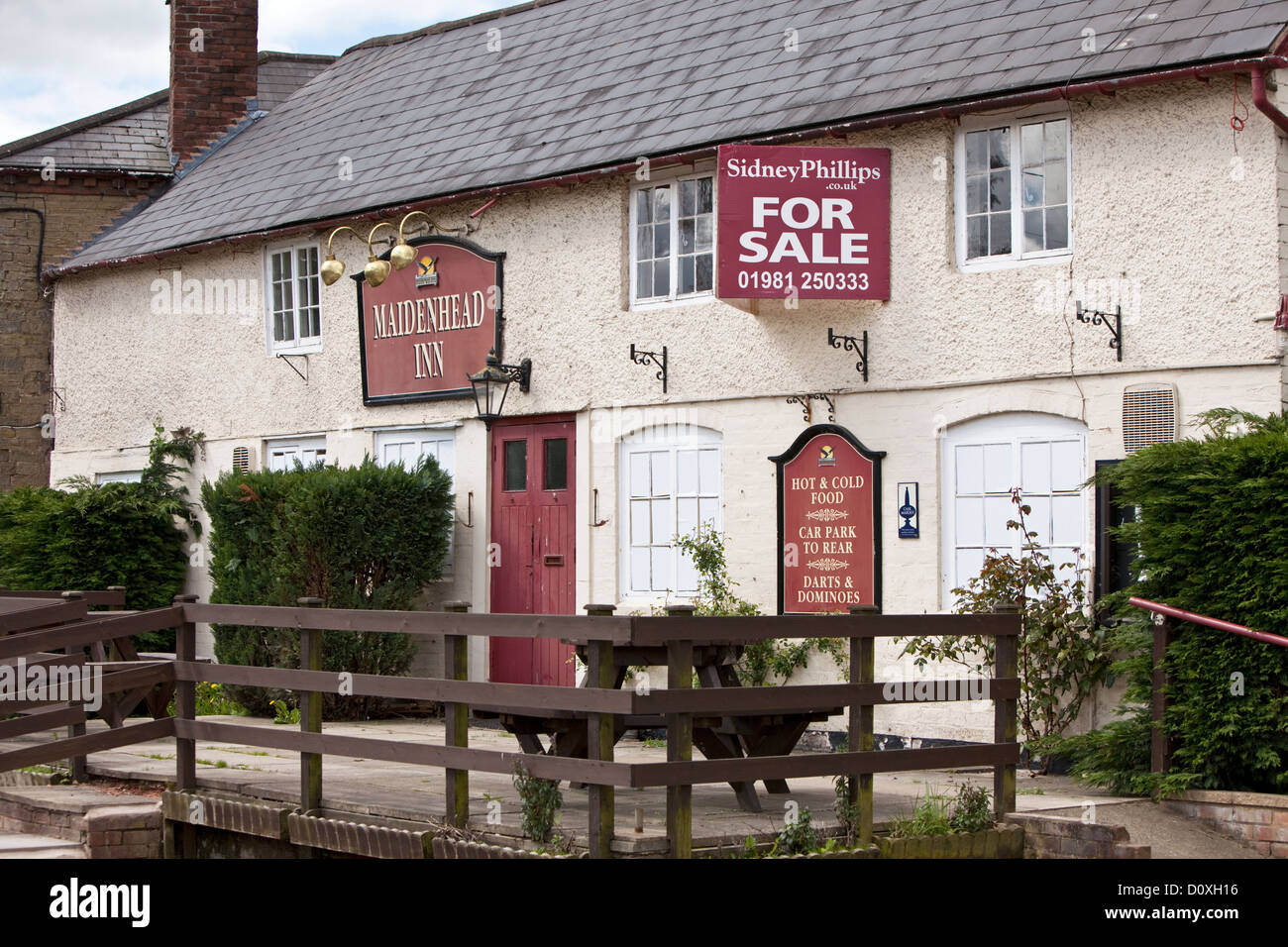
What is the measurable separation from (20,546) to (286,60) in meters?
9.62

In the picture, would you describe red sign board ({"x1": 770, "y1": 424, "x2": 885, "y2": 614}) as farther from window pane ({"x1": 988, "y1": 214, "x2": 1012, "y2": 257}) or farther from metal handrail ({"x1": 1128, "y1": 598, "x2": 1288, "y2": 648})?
metal handrail ({"x1": 1128, "y1": 598, "x2": 1288, "y2": 648})

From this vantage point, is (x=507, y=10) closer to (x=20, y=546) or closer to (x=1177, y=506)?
(x=20, y=546)

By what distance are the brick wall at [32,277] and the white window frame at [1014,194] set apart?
13061 mm

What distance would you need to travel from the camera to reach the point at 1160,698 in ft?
29.9

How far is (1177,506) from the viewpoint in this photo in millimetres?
9141

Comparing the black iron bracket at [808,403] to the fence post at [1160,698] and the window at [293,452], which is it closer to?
the fence post at [1160,698]

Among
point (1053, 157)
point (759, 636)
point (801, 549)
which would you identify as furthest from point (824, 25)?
point (759, 636)

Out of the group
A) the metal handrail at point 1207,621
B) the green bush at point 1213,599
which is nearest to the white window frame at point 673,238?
the green bush at point 1213,599

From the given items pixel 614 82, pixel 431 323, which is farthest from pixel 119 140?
pixel 614 82

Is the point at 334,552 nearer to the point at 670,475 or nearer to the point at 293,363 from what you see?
the point at 670,475

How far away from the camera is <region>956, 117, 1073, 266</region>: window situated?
10992mm

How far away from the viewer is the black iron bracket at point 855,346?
38.6 feet

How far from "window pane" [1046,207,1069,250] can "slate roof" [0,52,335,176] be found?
13.5m

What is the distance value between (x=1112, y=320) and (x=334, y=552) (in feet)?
22.1
